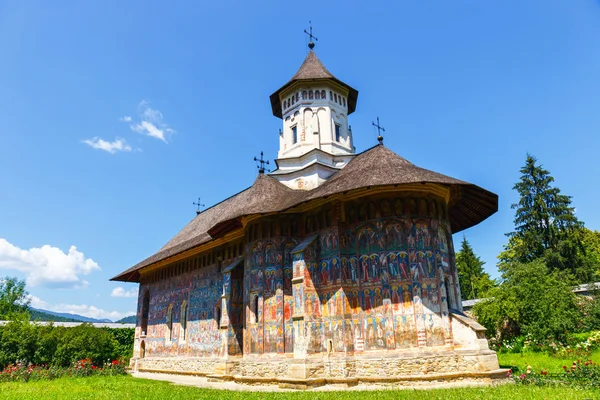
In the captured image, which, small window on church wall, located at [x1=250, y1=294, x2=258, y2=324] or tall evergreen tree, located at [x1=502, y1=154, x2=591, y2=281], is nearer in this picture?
small window on church wall, located at [x1=250, y1=294, x2=258, y2=324]

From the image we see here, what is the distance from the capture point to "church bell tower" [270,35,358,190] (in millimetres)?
19281

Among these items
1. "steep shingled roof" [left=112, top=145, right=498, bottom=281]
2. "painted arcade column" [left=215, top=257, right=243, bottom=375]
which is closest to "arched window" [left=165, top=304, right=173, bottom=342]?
"steep shingled roof" [left=112, top=145, right=498, bottom=281]

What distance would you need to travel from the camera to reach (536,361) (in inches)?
651

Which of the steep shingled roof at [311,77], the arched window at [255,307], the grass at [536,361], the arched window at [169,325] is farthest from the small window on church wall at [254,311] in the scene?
the steep shingled roof at [311,77]

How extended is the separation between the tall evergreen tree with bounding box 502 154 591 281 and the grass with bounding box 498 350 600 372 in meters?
13.2

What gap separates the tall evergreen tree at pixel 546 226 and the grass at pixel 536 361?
1317cm

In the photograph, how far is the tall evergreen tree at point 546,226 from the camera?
2944cm

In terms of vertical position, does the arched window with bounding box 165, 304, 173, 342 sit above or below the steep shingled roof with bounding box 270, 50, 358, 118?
below

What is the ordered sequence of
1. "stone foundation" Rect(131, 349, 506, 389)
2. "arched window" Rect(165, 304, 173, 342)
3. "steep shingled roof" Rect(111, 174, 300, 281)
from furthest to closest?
"arched window" Rect(165, 304, 173, 342) → "steep shingled roof" Rect(111, 174, 300, 281) → "stone foundation" Rect(131, 349, 506, 389)

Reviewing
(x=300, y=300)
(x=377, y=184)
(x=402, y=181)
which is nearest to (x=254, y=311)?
(x=300, y=300)

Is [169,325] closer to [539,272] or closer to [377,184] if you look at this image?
[377,184]

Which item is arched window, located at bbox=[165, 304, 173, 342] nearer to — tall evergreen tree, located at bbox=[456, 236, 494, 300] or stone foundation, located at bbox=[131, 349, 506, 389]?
stone foundation, located at bbox=[131, 349, 506, 389]

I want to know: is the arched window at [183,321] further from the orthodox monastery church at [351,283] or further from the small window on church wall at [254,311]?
the small window on church wall at [254,311]

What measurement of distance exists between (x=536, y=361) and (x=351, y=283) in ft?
29.7
